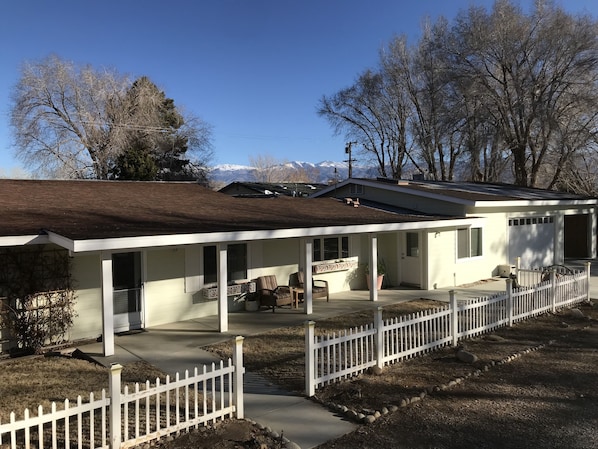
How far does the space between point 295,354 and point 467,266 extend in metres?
9.64

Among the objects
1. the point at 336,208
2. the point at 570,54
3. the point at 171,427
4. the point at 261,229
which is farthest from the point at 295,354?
the point at 570,54

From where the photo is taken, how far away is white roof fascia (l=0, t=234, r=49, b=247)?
24.0 feet

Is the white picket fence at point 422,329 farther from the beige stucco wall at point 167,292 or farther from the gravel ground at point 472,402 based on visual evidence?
the beige stucco wall at point 167,292

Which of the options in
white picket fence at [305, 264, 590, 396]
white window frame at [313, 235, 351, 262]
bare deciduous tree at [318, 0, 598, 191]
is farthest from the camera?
bare deciduous tree at [318, 0, 598, 191]

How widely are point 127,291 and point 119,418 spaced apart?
582cm

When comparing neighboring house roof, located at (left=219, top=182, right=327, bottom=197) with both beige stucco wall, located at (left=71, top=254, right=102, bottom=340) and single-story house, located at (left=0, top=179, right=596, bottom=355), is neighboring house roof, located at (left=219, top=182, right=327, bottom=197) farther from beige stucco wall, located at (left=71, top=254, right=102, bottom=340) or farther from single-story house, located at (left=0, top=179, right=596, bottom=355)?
beige stucco wall, located at (left=71, top=254, right=102, bottom=340)

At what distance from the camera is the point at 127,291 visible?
9.99 m

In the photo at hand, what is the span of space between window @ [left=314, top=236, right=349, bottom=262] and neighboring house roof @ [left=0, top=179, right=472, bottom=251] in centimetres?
85

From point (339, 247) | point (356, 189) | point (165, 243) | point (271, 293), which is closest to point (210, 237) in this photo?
point (165, 243)

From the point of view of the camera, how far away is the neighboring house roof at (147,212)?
8.46 meters

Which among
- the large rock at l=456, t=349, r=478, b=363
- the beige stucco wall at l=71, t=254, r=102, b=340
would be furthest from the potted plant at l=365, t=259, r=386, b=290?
the beige stucco wall at l=71, t=254, r=102, b=340

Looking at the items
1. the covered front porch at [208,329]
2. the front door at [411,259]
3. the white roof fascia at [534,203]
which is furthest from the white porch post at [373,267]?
the white roof fascia at [534,203]

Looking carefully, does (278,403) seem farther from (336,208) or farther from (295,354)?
(336,208)

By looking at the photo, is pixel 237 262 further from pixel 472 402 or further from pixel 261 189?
pixel 261 189
